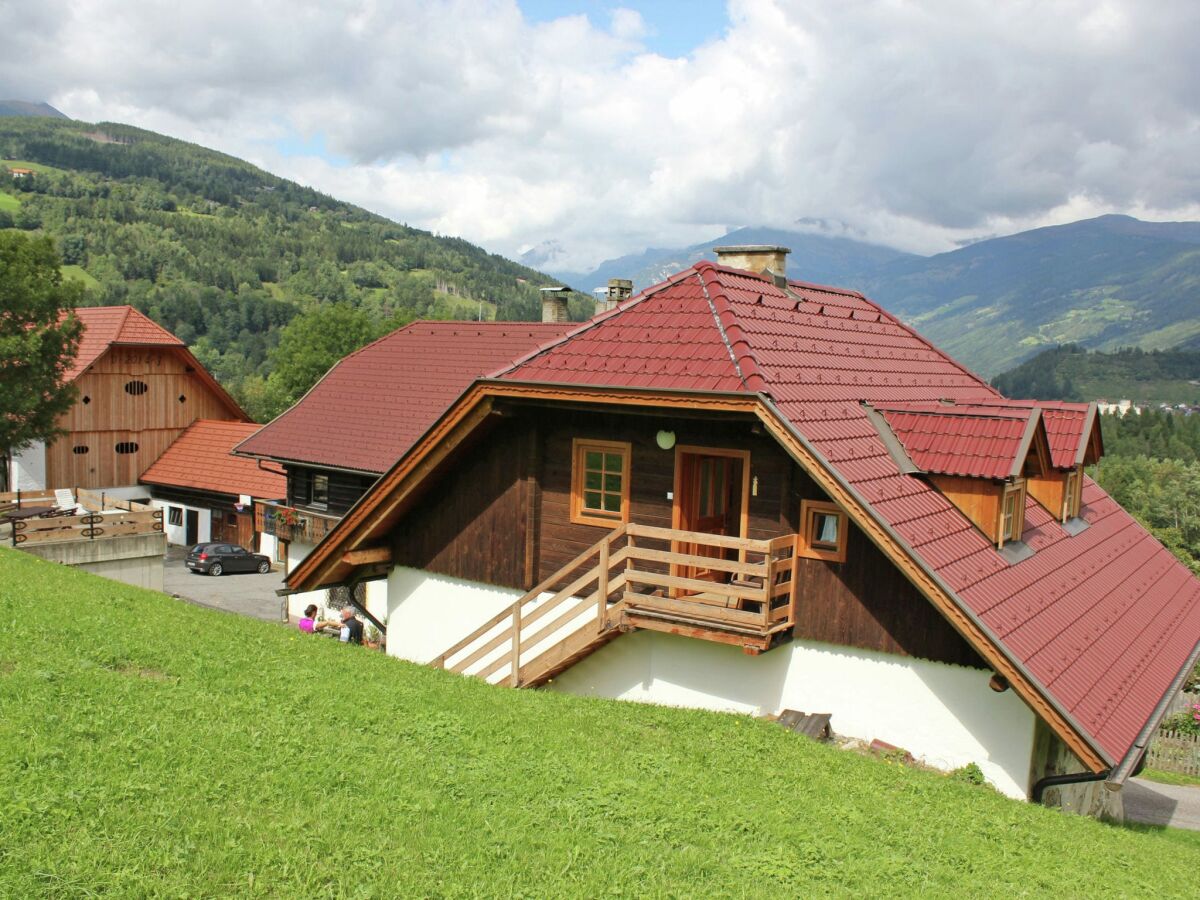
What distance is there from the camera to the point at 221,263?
145 m

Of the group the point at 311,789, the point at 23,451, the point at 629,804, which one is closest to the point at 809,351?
the point at 629,804

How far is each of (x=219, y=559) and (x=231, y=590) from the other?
3267 millimetres

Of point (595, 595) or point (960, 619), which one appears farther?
point (595, 595)

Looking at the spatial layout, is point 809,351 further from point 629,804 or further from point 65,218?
point 65,218

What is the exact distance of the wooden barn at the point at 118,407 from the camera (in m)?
42.3

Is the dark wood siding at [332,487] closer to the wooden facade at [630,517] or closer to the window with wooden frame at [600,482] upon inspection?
the wooden facade at [630,517]

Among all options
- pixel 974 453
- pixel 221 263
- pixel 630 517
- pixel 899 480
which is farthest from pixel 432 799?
pixel 221 263

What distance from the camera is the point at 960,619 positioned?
1012 cm

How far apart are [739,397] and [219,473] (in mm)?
36085

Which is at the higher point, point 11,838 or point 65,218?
point 65,218

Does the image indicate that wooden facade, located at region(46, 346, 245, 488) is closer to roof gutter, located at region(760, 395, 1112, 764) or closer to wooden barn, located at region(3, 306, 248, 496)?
wooden barn, located at region(3, 306, 248, 496)

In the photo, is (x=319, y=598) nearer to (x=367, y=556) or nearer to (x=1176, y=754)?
(x=367, y=556)

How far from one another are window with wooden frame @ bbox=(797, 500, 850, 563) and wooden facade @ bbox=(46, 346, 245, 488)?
38.4 m

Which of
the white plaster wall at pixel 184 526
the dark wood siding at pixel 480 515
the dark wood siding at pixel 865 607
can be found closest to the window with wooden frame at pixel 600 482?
the dark wood siding at pixel 480 515
